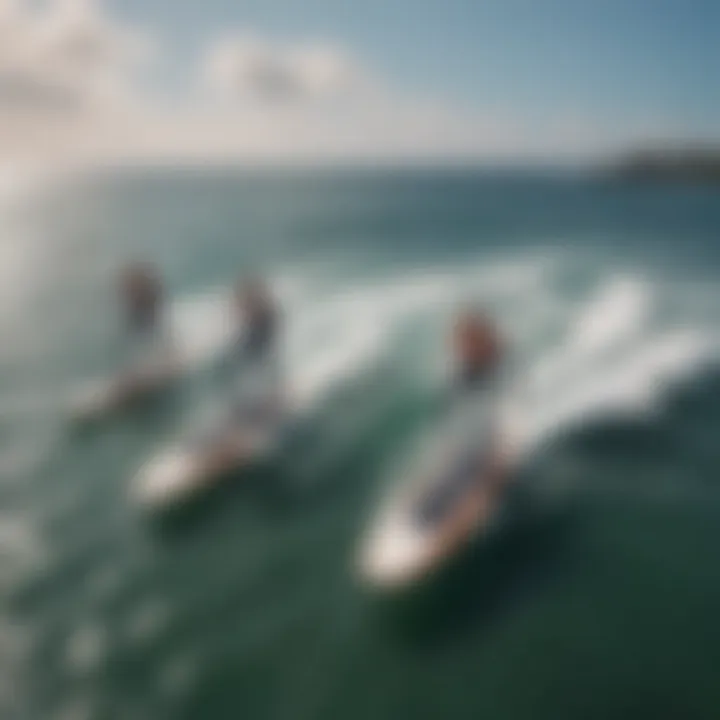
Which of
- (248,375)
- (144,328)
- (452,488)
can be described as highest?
(144,328)

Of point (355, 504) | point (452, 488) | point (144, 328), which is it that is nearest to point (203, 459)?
point (355, 504)

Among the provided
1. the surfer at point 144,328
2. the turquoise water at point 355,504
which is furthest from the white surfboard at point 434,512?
the surfer at point 144,328

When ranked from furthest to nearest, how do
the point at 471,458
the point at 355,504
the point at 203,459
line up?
the point at 203,459
the point at 471,458
the point at 355,504

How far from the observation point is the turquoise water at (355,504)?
19.0ft

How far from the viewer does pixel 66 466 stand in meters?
7.92

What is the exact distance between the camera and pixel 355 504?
290 inches

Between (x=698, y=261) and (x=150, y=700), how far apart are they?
12.8m

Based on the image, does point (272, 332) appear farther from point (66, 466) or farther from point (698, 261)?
point (698, 261)

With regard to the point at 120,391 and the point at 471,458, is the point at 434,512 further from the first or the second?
the point at 120,391

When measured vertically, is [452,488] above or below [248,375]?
below

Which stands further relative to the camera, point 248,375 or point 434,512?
point 248,375

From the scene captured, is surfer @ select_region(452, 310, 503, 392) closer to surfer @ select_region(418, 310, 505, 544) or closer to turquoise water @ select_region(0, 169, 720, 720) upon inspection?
surfer @ select_region(418, 310, 505, 544)

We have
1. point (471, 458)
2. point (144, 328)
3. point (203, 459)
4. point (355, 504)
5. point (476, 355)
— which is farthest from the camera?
point (144, 328)

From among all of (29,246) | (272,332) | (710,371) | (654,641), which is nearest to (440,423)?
(272,332)
